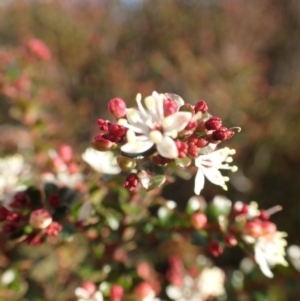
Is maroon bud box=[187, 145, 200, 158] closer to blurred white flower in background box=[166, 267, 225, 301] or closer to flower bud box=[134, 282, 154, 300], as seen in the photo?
flower bud box=[134, 282, 154, 300]

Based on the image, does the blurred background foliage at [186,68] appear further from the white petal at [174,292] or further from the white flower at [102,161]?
the white petal at [174,292]

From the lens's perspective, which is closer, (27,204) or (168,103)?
(168,103)

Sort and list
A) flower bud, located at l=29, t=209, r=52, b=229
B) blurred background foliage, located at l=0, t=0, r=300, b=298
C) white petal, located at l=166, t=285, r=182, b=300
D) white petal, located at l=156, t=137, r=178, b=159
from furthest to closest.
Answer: blurred background foliage, located at l=0, t=0, r=300, b=298 < white petal, located at l=166, t=285, r=182, b=300 < flower bud, located at l=29, t=209, r=52, b=229 < white petal, located at l=156, t=137, r=178, b=159

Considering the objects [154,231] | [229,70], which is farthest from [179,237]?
[229,70]

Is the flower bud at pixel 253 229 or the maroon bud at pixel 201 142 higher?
the maroon bud at pixel 201 142

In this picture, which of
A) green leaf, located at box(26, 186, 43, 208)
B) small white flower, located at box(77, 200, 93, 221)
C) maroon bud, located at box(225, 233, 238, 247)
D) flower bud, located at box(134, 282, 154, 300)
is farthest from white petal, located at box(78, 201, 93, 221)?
maroon bud, located at box(225, 233, 238, 247)

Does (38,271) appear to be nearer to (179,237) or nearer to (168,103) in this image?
(179,237)

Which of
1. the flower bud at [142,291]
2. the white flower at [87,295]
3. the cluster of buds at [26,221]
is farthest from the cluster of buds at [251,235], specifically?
the cluster of buds at [26,221]
